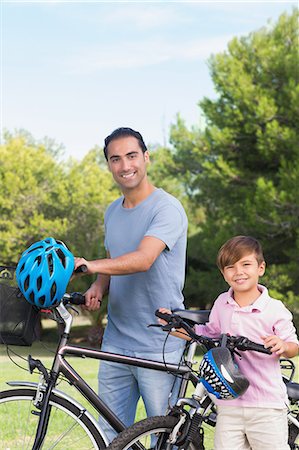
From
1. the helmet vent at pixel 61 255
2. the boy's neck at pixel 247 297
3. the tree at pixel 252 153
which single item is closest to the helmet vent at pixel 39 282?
the helmet vent at pixel 61 255

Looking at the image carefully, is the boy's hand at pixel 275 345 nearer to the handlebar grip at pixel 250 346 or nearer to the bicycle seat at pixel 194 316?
the handlebar grip at pixel 250 346

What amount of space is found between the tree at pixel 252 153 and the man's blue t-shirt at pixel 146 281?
14390 millimetres

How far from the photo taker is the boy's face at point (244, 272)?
333 centimetres

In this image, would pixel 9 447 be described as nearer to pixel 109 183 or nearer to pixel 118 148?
pixel 118 148

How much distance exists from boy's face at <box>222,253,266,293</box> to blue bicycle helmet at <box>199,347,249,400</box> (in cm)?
33

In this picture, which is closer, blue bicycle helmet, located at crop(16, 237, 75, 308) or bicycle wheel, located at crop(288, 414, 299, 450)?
blue bicycle helmet, located at crop(16, 237, 75, 308)

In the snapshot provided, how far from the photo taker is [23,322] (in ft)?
10.9

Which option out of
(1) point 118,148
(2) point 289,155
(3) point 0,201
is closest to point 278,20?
(2) point 289,155

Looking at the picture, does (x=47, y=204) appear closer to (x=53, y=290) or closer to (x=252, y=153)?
(x=252, y=153)

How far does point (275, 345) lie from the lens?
10.3 feet

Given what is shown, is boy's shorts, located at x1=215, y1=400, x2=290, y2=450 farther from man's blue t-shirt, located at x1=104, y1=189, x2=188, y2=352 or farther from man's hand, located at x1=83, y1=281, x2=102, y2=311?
man's hand, located at x1=83, y1=281, x2=102, y2=311

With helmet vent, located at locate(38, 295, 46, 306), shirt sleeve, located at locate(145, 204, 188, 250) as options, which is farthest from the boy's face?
helmet vent, located at locate(38, 295, 46, 306)

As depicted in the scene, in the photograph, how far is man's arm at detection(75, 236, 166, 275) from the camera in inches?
130

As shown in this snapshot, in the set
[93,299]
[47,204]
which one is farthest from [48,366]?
[47,204]
